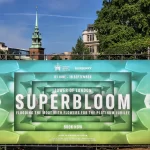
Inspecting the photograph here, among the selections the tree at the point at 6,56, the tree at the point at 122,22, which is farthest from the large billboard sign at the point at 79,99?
the tree at the point at 122,22

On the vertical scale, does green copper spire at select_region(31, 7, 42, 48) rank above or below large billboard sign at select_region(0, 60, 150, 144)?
above

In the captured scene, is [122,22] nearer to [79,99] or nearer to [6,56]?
[6,56]

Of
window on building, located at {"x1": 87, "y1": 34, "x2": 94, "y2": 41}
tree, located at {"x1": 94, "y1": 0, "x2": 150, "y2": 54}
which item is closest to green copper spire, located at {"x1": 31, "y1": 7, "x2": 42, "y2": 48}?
window on building, located at {"x1": 87, "y1": 34, "x2": 94, "y2": 41}

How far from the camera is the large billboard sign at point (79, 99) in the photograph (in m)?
8.90

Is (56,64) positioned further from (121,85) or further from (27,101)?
(121,85)

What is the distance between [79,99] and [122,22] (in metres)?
33.3

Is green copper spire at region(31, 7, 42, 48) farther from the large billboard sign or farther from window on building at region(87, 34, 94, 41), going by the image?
the large billboard sign

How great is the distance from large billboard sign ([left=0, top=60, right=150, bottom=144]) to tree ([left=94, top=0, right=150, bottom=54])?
92.1ft

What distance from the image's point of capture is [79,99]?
8914mm

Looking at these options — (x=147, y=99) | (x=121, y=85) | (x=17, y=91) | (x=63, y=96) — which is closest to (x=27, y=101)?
(x=17, y=91)

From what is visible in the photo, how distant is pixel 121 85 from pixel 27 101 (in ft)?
8.14

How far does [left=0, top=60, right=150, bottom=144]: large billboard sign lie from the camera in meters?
8.90

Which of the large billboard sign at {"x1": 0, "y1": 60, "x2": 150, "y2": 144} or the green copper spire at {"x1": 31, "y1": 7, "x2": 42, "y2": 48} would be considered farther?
the green copper spire at {"x1": 31, "y1": 7, "x2": 42, "y2": 48}

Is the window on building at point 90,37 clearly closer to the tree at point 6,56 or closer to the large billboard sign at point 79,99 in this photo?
the tree at point 6,56
